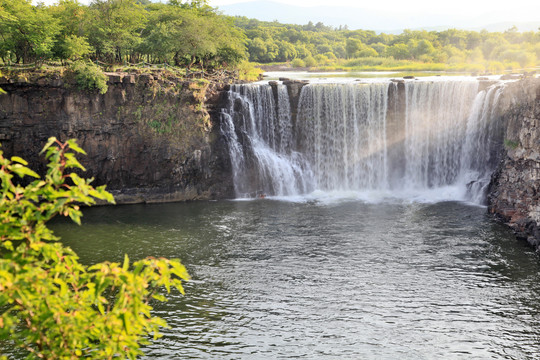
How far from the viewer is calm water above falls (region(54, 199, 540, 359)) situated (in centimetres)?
1964

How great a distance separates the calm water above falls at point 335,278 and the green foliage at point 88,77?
355 inches

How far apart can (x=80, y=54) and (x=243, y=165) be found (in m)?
16.0

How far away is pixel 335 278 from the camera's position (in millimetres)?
25141

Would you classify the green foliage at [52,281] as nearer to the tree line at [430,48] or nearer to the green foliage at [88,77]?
the green foliage at [88,77]

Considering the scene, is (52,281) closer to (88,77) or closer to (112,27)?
(88,77)

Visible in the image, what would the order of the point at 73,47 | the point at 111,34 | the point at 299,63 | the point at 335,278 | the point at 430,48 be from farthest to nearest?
1. the point at 430,48
2. the point at 299,63
3. the point at 111,34
4. the point at 73,47
5. the point at 335,278

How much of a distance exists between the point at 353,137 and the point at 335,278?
2161 cm

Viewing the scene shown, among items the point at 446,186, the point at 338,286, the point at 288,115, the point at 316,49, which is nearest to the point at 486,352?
the point at 338,286

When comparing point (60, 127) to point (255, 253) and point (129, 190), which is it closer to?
point (129, 190)

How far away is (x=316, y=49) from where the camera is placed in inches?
4609

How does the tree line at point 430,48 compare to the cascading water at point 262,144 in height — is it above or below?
above

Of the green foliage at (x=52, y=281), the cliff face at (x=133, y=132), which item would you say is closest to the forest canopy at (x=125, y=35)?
the cliff face at (x=133, y=132)

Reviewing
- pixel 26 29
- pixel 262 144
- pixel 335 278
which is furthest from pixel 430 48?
pixel 335 278

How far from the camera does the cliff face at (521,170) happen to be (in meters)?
30.6
